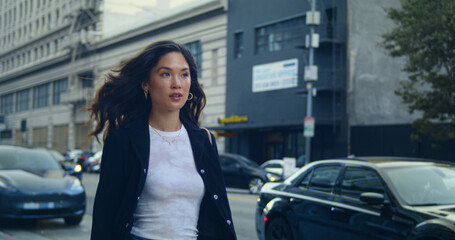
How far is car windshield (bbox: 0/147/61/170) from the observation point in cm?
1064

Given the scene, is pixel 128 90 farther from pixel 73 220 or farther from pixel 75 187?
pixel 73 220

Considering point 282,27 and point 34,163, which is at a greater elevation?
point 282,27

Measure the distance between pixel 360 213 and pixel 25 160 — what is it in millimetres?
7205

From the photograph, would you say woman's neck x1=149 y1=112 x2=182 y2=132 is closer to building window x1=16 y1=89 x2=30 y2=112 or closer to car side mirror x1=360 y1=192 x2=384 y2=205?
→ car side mirror x1=360 y1=192 x2=384 y2=205

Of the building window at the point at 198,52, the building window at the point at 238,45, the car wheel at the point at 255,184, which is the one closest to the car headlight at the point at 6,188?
the car wheel at the point at 255,184

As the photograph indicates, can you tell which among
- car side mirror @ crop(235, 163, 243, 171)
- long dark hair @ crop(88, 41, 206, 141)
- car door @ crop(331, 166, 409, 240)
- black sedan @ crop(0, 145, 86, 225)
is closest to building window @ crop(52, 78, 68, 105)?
car side mirror @ crop(235, 163, 243, 171)

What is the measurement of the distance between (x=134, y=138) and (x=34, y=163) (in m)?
8.74

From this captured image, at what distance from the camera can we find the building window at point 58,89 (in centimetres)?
5581

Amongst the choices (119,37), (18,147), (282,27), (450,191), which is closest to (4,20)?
(119,37)

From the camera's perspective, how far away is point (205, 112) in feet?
119

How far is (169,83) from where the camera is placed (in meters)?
3.01

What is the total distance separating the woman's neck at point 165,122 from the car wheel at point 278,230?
4699 mm

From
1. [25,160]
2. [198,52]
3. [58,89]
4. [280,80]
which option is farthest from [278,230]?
[58,89]

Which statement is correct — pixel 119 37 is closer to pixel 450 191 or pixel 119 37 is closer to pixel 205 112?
pixel 205 112
